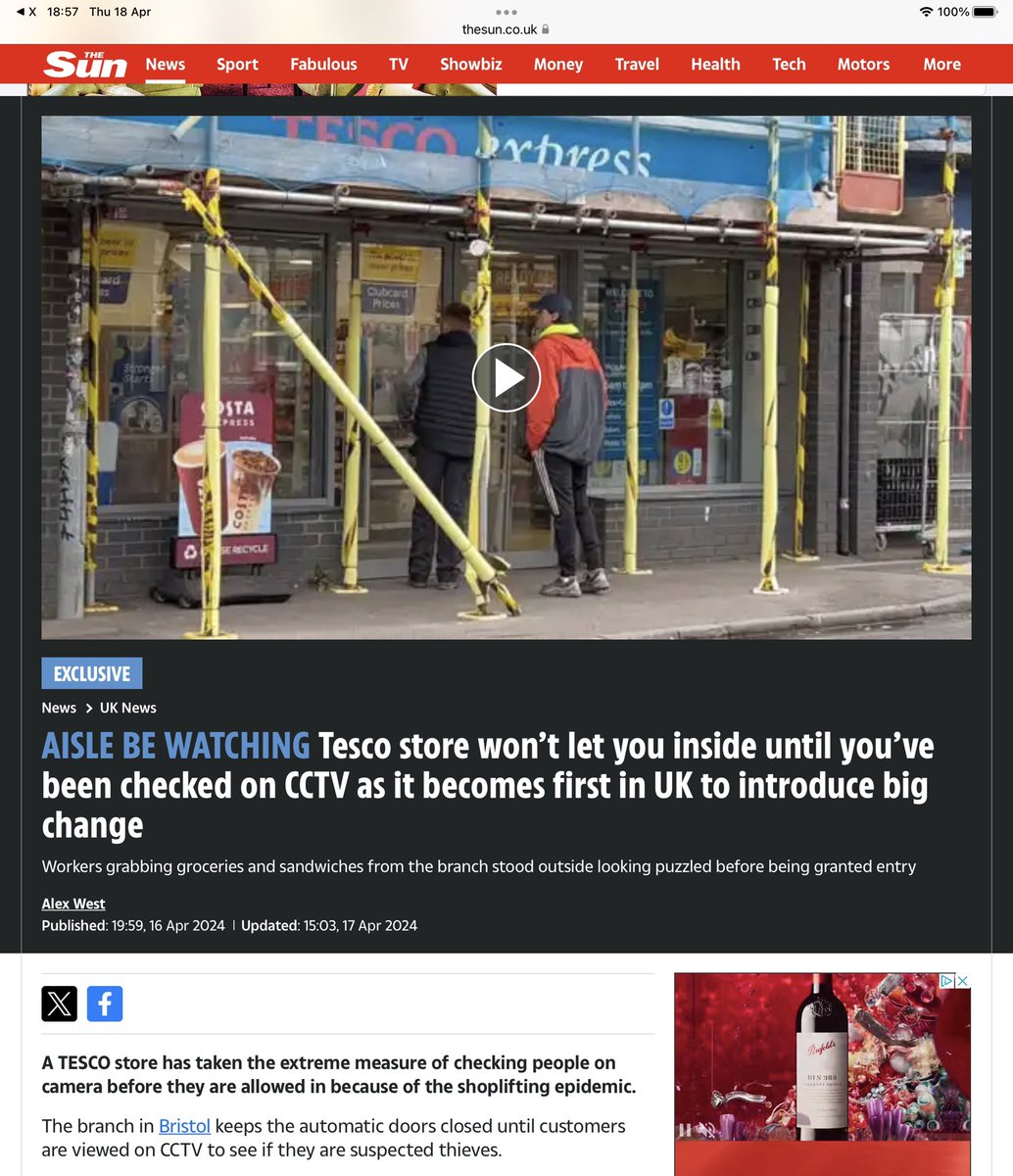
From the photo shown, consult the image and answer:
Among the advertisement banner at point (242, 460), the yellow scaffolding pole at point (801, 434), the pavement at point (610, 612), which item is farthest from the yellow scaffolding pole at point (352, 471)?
the yellow scaffolding pole at point (801, 434)

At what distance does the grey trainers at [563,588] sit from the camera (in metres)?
13.8

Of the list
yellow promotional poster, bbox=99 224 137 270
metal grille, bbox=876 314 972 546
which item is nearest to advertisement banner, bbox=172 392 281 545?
yellow promotional poster, bbox=99 224 137 270

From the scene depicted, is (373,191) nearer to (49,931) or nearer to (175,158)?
(175,158)

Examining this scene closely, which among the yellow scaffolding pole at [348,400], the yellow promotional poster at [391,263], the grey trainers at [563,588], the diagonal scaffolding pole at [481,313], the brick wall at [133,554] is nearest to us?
the yellow scaffolding pole at [348,400]

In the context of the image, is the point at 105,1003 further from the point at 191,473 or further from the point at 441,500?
the point at 441,500

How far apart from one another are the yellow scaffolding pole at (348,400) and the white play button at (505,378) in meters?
0.63

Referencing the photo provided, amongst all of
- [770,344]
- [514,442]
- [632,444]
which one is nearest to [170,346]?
[514,442]

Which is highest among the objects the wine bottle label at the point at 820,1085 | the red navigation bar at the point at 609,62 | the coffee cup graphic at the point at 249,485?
the red navigation bar at the point at 609,62

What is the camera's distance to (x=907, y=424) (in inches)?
714

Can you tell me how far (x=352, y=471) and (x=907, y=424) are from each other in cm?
645

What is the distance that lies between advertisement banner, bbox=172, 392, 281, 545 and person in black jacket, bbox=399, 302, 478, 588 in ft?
3.57

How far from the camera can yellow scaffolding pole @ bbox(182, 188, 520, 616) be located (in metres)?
9.75

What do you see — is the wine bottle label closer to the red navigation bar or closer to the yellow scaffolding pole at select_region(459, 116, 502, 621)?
the red navigation bar

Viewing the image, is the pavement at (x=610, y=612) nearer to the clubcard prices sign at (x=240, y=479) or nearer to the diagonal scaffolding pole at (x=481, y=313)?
the diagonal scaffolding pole at (x=481, y=313)
